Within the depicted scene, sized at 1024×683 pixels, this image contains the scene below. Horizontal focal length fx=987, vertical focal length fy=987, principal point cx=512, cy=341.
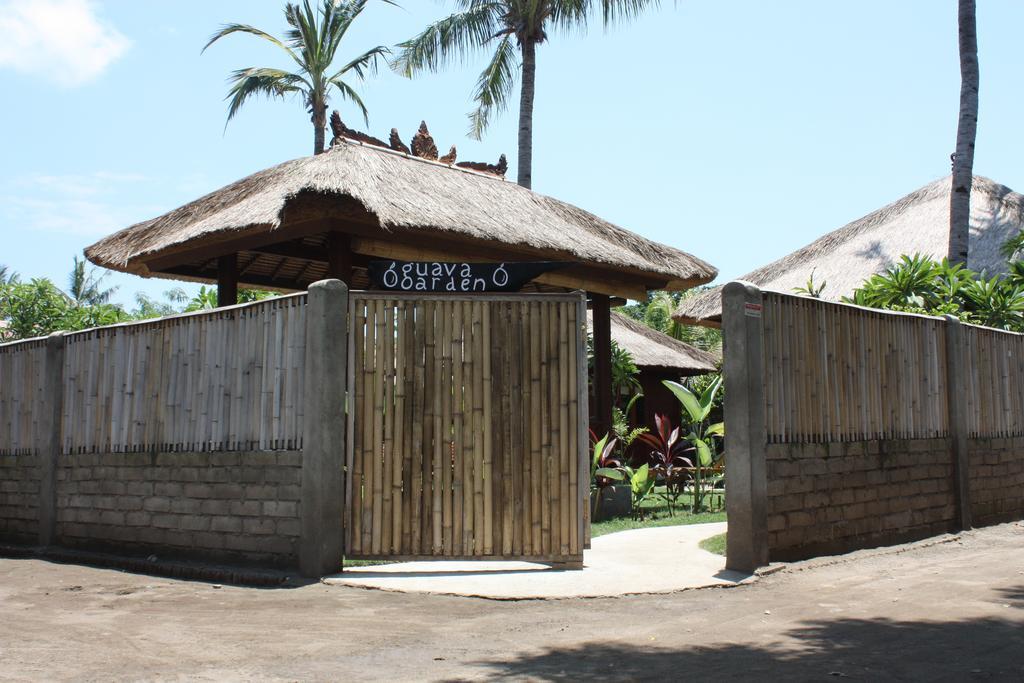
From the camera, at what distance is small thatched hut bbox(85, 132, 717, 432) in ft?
33.0

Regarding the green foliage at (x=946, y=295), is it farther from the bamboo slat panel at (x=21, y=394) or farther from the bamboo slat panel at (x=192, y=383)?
the bamboo slat panel at (x=21, y=394)

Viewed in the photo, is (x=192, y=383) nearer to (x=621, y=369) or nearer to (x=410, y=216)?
(x=410, y=216)

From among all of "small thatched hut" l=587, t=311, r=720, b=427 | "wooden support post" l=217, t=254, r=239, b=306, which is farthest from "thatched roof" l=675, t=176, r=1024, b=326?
"wooden support post" l=217, t=254, r=239, b=306

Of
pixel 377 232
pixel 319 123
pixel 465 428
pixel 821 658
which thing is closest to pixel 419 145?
pixel 377 232

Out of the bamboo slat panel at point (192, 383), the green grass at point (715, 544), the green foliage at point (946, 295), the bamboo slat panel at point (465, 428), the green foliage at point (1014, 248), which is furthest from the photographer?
the green foliage at point (1014, 248)

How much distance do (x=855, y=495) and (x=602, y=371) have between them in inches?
191

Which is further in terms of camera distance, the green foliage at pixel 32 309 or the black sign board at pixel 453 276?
the green foliage at pixel 32 309

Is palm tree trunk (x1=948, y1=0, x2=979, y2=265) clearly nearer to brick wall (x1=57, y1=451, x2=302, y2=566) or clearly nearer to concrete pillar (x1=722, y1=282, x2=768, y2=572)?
concrete pillar (x1=722, y1=282, x2=768, y2=572)

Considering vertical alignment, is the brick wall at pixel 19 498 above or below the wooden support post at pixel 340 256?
below

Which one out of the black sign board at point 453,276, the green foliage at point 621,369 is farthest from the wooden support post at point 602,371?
the green foliage at point 621,369

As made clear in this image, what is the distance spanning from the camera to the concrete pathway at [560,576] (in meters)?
6.99

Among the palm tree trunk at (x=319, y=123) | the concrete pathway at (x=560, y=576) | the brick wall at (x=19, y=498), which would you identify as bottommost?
the concrete pathway at (x=560, y=576)

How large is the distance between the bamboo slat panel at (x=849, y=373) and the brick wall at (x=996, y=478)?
86 centimetres

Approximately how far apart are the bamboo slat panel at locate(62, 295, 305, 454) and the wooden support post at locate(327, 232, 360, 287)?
177cm
